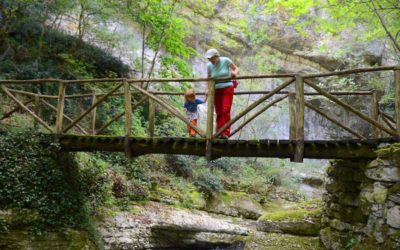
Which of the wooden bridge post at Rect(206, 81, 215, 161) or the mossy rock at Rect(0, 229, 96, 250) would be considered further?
the mossy rock at Rect(0, 229, 96, 250)

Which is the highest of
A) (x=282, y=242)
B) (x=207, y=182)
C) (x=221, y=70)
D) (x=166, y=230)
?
(x=221, y=70)

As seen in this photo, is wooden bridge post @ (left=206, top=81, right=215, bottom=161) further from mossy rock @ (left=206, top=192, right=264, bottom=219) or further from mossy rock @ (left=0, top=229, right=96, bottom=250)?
mossy rock @ (left=206, top=192, right=264, bottom=219)

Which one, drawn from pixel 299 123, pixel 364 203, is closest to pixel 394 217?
pixel 364 203

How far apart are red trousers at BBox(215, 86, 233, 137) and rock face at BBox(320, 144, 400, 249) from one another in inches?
97.5

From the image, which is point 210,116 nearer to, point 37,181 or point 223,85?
point 223,85

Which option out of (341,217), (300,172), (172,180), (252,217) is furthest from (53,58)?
(300,172)

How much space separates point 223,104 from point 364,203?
2.86 metres

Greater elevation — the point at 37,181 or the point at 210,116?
the point at 210,116

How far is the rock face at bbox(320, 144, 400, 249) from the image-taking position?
218 inches

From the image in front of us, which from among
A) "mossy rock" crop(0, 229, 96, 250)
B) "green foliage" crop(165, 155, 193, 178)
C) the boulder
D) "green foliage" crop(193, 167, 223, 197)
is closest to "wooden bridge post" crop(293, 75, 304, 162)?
the boulder

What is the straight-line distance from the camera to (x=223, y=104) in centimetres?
654

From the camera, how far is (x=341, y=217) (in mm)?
7125

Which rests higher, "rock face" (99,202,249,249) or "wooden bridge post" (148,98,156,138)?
"wooden bridge post" (148,98,156,138)

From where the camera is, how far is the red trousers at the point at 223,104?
653 cm
